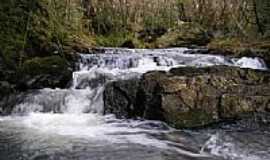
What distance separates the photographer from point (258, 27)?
65.6ft

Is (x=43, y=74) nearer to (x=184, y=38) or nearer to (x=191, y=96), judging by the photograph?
(x=191, y=96)

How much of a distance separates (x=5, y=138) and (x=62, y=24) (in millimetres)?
9687

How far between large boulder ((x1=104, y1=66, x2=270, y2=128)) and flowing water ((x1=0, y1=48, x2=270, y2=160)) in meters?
0.37

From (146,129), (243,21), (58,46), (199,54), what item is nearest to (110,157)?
(146,129)

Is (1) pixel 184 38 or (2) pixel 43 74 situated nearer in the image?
(2) pixel 43 74

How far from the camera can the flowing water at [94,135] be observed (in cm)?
757

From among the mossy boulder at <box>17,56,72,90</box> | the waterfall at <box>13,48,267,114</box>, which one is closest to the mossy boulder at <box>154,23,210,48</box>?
the waterfall at <box>13,48,267,114</box>

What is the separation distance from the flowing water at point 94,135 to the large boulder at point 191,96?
1.20ft

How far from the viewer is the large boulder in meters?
10.0

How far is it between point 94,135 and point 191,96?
8.46 ft

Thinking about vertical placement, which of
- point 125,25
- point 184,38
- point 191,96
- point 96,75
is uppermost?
point 125,25

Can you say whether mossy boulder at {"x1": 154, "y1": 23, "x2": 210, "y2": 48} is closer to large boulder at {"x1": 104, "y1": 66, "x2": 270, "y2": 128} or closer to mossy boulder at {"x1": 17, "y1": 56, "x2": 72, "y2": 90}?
mossy boulder at {"x1": 17, "y1": 56, "x2": 72, "y2": 90}

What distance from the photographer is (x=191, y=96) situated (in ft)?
33.7

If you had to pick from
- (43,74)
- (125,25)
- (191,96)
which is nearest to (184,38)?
(125,25)
